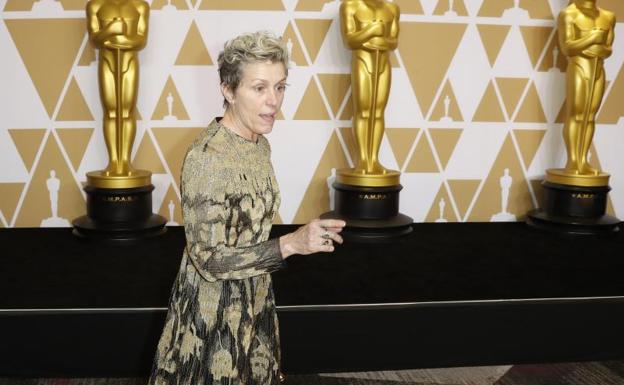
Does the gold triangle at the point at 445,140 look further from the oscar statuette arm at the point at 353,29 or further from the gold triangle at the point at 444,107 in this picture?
the oscar statuette arm at the point at 353,29

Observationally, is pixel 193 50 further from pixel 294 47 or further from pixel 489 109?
pixel 489 109

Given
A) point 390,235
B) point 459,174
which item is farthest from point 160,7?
point 459,174

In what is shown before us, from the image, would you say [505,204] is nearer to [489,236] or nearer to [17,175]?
[489,236]

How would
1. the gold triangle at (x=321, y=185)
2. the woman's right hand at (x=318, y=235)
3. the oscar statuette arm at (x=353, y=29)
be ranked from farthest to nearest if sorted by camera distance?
the gold triangle at (x=321, y=185) < the oscar statuette arm at (x=353, y=29) < the woman's right hand at (x=318, y=235)

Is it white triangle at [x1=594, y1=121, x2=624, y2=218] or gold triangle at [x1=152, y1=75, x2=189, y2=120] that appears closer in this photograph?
gold triangle at [x1=152, y1=75, x2=189, y2=120]

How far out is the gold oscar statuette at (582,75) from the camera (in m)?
3.13

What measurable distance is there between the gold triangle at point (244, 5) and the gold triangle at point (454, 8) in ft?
2.90

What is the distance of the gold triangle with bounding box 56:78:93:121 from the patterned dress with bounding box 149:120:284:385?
88.2 inches

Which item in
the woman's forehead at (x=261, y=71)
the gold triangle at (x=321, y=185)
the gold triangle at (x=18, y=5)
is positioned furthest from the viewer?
the gold triangle at (x=321, y=185)

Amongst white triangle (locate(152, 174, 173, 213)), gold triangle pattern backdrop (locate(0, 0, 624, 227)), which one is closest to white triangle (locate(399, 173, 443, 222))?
gold triangle pattern backdrop (locate(0, 0, 624, 227))

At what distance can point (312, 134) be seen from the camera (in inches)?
139

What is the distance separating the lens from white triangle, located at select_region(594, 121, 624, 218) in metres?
3.74

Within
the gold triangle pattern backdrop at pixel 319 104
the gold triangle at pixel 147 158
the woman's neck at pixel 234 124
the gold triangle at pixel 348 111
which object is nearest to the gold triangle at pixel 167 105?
the gold triangle pattern backdrop at pixel 319 104

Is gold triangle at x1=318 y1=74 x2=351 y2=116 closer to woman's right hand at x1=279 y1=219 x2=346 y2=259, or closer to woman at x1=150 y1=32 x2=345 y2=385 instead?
woman at x1=150 y1=32 x2=345 y2=385
